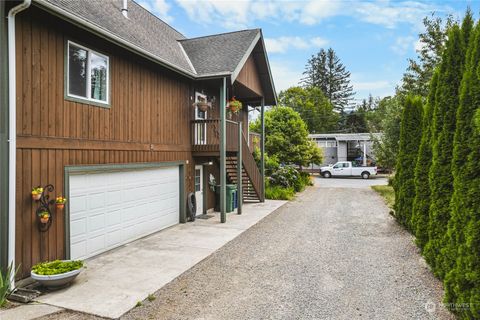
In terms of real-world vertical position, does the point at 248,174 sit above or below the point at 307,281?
above

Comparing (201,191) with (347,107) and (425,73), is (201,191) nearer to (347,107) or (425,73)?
(425,73)

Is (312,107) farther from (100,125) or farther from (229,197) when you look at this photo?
(100,125)

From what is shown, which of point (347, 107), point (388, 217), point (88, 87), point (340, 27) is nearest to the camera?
point (88, 87)

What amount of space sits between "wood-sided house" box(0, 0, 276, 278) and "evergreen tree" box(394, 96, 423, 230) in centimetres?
509

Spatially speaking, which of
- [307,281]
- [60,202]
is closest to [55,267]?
[60,202]

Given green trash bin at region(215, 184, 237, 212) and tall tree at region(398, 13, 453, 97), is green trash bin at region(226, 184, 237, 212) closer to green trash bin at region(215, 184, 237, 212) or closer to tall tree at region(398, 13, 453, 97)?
green trash bin at region(215, 184, 237, 212)

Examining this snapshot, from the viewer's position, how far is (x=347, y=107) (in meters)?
51.1

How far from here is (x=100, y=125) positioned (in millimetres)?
6301

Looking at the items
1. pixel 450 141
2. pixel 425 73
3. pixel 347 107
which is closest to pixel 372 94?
pixel 347 107

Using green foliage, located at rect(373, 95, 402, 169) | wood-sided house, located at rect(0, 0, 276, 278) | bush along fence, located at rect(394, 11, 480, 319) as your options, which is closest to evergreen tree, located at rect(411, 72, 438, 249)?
bush along fence, located at rect(394, 11, 480, 319)

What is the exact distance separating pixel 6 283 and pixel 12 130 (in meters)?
2.12

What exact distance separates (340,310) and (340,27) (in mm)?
13943

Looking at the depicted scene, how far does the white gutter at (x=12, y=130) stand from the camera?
4.35m

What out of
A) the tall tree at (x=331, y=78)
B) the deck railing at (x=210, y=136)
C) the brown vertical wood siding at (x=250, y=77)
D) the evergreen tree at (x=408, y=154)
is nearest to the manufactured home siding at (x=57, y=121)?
the deck railing at (x=210, y=136)
